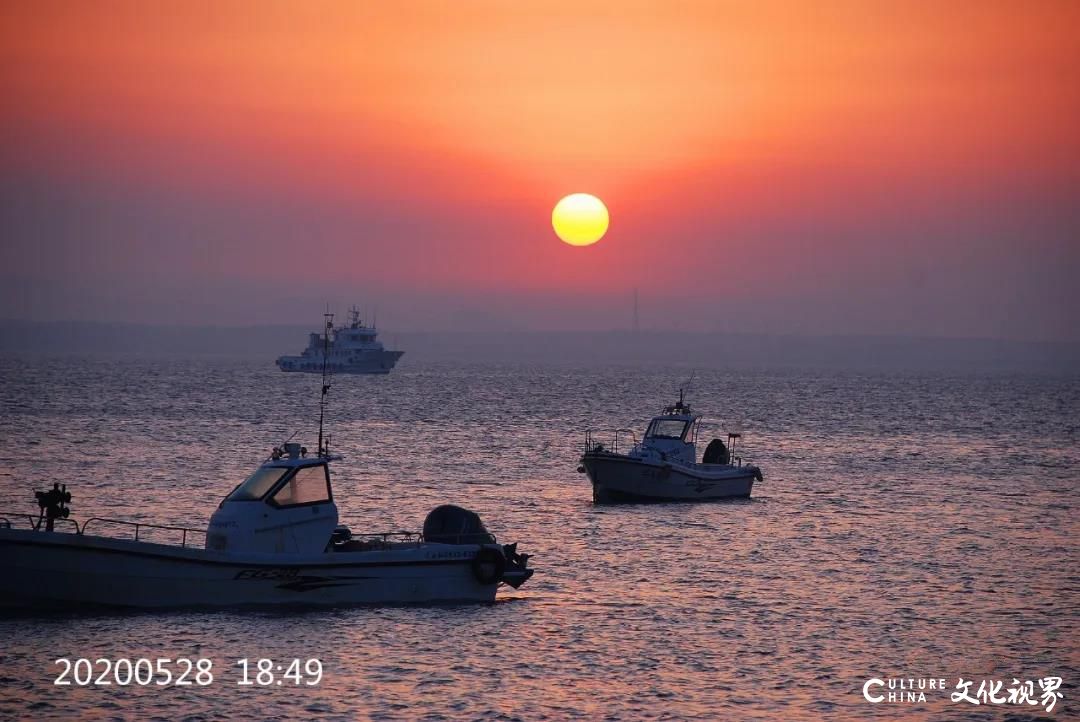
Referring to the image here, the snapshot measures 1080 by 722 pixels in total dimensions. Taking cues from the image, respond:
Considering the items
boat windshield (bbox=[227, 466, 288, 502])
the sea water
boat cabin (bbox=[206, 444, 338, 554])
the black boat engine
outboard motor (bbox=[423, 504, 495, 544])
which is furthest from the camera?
outboard motor (bbox=[423, 504, 495, 544])

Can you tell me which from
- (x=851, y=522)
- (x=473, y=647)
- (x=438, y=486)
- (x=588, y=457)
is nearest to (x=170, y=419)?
(x=438, y=486)

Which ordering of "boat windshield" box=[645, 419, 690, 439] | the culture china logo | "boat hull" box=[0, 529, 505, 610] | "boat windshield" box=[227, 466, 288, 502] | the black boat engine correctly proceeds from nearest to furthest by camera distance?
the culture china logo
"boat hull" box=[0, 529, 505, 610]
the black boat engine
"boat windshield" box=[227, 466, 288, 502]
"boat windshield" box=[645, 419, 690, 439]

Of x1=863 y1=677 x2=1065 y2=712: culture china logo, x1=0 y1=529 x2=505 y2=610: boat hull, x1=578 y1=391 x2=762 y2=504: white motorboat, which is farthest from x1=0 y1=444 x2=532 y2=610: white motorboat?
x1=578 y1=391 x2=762 y2=504: white motorboat

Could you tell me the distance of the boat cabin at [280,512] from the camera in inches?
1120

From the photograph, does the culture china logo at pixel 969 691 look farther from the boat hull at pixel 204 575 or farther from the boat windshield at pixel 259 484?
the boat windshield at pixel 259 484

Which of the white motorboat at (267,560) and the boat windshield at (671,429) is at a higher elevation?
the boat windshield at (671,429)

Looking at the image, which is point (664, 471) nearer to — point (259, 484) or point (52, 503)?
point (259, 484)

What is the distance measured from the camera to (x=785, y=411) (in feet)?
451

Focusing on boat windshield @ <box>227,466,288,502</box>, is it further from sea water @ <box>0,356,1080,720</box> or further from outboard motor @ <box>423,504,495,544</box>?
outboard motor @ <box>423,504,495,544</box>

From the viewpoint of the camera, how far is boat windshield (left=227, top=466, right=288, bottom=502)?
2883cm

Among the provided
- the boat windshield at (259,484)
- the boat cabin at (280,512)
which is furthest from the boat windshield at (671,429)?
the boat windshield at (259,484)

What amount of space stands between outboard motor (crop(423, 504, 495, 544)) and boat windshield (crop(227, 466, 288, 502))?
13.4 feet

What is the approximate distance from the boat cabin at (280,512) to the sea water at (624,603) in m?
1.53

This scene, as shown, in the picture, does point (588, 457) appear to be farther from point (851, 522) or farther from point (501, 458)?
point (501, 458)
